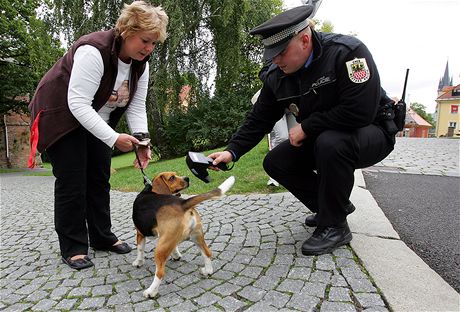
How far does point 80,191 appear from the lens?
2969mm

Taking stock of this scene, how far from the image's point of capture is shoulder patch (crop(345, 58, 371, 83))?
102 inches

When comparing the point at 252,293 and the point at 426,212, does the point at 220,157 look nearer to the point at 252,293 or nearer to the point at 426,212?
the point at 252,293

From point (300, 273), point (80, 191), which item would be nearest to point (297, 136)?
point (300, 273)

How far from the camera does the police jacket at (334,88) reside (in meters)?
2.61

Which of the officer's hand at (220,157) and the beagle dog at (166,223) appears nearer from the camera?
the beagle dog at (166,223)

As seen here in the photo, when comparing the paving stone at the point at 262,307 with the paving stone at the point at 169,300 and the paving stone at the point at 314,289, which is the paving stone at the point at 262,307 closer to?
the paving stone at the point at 314,289

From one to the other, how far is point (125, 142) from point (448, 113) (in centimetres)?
8333

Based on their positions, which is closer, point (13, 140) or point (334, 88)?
point (334, 88)

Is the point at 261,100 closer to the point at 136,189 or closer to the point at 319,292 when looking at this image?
the point at 319,292

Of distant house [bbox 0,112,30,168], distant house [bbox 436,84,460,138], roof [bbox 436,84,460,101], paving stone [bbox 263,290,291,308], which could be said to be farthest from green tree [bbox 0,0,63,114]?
roof [bbox 436,84,460,101]

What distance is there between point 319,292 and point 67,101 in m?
2.42

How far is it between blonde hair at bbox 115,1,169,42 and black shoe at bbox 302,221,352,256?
2.12 metres

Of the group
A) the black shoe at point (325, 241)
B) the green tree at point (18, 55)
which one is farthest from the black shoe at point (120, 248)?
the green tree at point (18, 55)

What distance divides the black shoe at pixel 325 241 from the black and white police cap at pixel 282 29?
5.05ft
